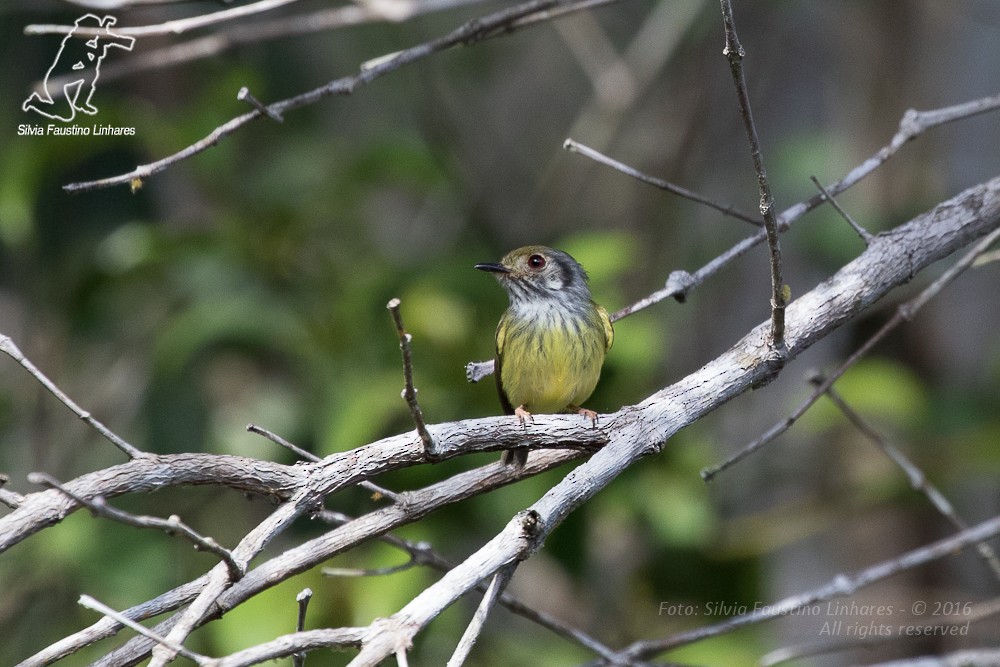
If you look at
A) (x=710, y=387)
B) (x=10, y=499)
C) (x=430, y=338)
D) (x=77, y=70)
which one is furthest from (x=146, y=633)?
(x=77, y=70)

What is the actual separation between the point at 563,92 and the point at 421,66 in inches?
160

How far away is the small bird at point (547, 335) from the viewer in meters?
3.76

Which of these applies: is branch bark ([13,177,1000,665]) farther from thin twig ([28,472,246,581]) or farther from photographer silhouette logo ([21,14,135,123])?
photographer silhouette logo ([21,14,135,123])

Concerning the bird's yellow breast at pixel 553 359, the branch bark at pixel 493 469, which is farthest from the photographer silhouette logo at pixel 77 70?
the branch bark at pixel 493 469

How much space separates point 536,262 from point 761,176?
6.68 feet

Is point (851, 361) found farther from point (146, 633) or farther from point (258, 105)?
point (146, 633)

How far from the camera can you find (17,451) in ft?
19.4

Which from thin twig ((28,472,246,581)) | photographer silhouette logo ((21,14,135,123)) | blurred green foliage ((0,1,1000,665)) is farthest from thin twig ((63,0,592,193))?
photographer silhouette logo ((21,14,135,123))

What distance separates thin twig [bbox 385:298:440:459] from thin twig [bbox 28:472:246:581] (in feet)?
1.44

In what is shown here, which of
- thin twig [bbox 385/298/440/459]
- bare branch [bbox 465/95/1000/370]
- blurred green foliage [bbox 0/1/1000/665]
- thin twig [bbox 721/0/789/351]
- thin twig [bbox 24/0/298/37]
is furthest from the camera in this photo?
blurred green foliage [bbox 0/1/1000/665]

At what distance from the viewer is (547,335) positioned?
379cm

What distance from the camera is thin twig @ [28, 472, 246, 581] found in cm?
161

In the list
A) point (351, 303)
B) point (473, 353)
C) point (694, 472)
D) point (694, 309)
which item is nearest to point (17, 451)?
point (351, 303)

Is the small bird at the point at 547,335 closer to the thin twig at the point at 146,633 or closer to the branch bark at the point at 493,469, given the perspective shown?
the branch bark at the point at 493,469
